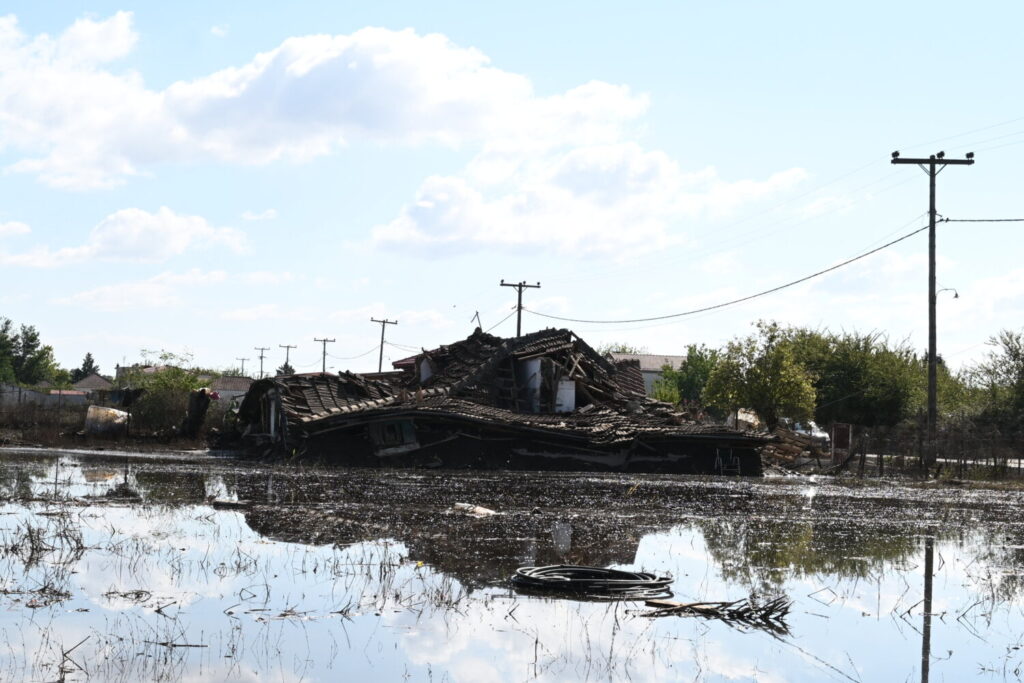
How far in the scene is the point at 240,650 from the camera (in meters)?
8.18

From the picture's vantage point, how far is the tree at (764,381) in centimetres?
5031

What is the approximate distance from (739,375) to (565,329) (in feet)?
33.9

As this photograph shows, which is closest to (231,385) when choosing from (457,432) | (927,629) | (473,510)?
(457,432)

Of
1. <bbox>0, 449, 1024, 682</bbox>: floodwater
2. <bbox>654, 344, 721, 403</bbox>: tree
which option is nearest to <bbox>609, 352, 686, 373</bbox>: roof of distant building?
<bbox>654, 344, 721, 403</bbox>: tree

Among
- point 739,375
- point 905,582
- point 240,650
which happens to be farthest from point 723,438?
point 240,650

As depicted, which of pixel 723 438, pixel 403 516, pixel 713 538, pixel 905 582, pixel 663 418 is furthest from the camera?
pixel 663 418

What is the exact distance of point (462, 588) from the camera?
1111cm

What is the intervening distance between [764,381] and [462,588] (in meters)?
41.1

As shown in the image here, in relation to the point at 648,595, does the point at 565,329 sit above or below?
above

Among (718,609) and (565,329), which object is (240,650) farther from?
(565,329)

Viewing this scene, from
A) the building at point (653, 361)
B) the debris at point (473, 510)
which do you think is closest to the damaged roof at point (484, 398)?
the debris at point (473, 510)

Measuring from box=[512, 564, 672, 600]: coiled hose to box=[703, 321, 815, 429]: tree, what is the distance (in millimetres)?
40216

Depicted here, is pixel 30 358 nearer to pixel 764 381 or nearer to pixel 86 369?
pixel 86 369

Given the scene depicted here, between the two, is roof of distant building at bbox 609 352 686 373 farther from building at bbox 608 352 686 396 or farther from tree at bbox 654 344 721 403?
tree at bbox 654 344 721 403
